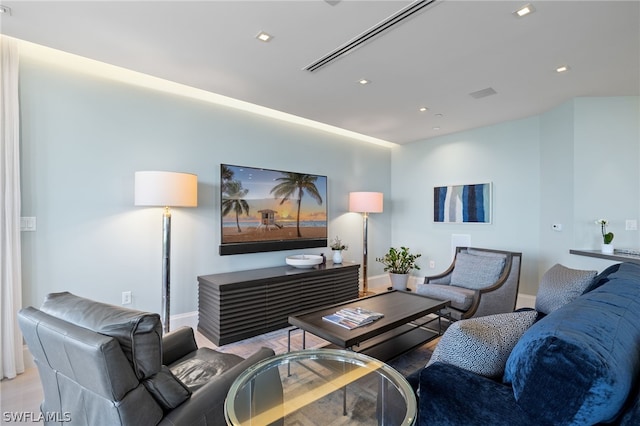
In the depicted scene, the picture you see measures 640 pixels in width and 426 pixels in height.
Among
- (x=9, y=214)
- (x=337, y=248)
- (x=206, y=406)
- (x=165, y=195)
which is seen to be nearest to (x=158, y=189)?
(x=165, y=195)

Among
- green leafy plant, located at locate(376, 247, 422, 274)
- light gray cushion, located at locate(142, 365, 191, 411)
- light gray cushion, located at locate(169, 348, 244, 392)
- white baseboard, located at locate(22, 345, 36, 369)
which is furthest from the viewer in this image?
green leafy plant, located at locate(376, 247, 422, 274)

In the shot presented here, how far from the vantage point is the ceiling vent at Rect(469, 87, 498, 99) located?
3.16 meters

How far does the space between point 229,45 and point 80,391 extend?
2.38 meters

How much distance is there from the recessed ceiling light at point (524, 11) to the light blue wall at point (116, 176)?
2.80 m

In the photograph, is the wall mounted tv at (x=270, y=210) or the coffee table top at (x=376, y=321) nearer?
the coffee table top at (x=376, y=321)

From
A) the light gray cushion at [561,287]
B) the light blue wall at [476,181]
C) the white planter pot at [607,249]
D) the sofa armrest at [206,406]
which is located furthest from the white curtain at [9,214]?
the white planter pot at [607,249]

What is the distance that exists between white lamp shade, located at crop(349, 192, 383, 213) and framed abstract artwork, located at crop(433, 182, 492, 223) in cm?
112

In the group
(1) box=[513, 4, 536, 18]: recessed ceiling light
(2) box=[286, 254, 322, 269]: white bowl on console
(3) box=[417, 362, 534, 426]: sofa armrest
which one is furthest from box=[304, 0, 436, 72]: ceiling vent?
(2) box=[286, 254, 322, 269]: white bowl on console

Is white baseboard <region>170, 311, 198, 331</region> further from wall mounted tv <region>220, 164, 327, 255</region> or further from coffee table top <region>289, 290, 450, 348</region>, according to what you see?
coffee table top <region>289, 290, 450, 348</region>

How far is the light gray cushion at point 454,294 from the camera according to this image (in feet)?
10.0

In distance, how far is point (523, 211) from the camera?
4102mm

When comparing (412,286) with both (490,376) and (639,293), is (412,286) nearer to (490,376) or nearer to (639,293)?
(639,293)

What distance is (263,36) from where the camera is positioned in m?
2.22

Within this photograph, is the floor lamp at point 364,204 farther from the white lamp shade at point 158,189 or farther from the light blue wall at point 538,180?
the white lamp shade at point 158,189
